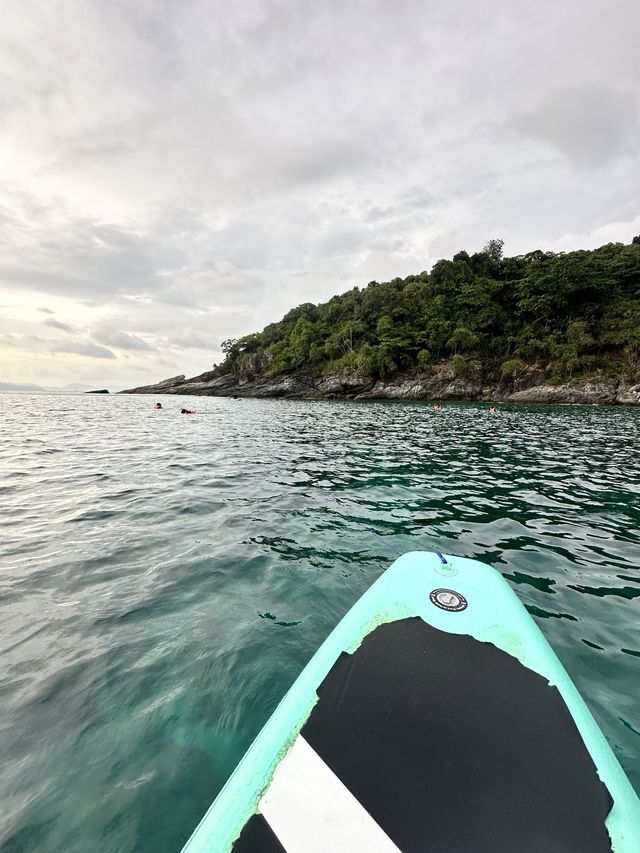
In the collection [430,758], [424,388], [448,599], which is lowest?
[430,758]

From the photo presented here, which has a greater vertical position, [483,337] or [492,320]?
[492,320]

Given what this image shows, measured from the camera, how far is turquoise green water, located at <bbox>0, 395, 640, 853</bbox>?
2.39m

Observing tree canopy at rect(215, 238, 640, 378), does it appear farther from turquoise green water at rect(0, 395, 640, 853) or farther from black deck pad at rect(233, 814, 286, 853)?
black deck pad at rect(233, 814, 286, 853)

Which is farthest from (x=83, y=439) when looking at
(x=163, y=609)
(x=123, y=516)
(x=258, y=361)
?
(x=258, y=361)

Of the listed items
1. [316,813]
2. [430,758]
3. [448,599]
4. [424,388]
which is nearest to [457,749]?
[430,758]

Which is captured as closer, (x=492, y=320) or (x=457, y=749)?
(x=457, y=749)

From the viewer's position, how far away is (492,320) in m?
62.8

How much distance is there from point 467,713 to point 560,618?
101 inches

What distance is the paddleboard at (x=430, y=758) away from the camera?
1.57 metres

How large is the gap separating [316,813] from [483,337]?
226 ft

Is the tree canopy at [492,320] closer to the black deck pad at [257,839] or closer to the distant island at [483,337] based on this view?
the distant island at [483,337]

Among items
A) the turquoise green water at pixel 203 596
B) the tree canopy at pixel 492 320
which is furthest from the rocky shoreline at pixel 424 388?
the turquoise green water at pixel 203 596

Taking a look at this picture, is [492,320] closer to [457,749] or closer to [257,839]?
[457,749]

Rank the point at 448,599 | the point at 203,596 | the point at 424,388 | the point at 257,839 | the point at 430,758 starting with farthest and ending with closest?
1. the point at 424,388
2. the point at 203,596
3. the point at 448,599
4. the point at 430,758
5. the point at 257,839
